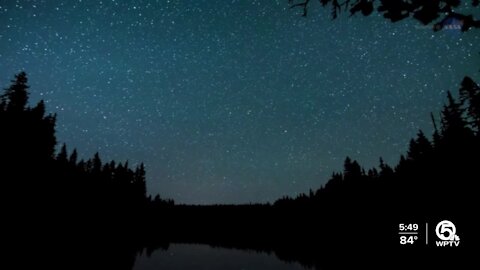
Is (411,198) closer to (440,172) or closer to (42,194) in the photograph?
(440,172)

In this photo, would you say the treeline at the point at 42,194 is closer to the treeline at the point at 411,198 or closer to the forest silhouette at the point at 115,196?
the forest silhouette at the point at 115,196

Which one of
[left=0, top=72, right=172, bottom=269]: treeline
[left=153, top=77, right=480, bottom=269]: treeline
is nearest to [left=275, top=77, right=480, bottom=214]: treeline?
[left=153, top=77, right=480, bottom=269]: treeline

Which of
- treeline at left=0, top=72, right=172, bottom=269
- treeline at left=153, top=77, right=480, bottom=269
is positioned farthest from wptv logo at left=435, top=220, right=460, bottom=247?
treeline at left=0, top=72, right=172, bottom=269

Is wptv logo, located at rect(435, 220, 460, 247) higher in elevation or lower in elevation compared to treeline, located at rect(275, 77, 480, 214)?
lower

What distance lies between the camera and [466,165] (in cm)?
3772

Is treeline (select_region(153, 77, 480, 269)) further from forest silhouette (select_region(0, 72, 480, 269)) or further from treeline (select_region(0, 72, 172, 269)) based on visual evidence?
treeline (select_region(0, 72, 172, 269))

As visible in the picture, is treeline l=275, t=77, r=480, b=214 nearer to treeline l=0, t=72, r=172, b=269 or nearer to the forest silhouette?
the forest silhouette

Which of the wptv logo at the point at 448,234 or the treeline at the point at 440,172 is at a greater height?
the treeline at the point at 440,172

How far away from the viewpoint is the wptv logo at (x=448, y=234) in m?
28.6

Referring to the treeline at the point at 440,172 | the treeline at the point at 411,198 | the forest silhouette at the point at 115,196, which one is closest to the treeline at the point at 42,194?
the forest silhouette at the point at 115,196

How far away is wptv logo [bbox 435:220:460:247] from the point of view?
93.8 ft

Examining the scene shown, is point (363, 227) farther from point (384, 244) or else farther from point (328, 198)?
point (328, 198)

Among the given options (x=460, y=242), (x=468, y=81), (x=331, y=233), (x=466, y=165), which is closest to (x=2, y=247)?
(x=460, y=242)

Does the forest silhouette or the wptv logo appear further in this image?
the forest silhouette
